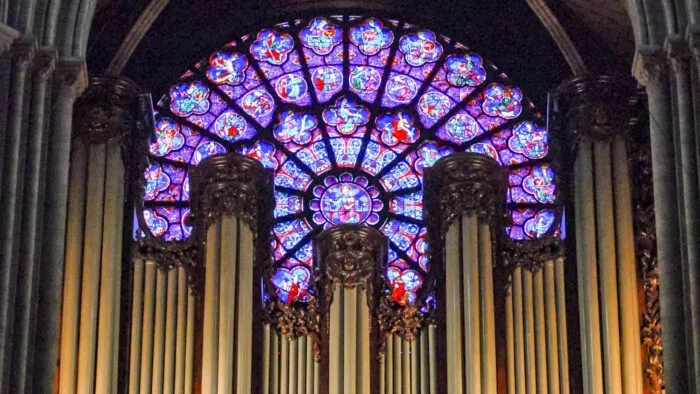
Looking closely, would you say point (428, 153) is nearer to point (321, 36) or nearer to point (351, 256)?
point (321, 36)

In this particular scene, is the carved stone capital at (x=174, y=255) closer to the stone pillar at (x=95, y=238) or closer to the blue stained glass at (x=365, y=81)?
the stone pillar at (x=95, y=238)

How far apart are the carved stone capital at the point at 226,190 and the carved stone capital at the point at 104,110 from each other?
768mm

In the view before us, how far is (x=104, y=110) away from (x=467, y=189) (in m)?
3.10

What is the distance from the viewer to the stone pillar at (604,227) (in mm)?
16266

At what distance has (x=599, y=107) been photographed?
17422 mm

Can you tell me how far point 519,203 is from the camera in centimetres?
1862

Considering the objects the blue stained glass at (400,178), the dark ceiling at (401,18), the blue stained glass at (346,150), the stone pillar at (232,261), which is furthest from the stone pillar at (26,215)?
the blue stained glass at (400,178)

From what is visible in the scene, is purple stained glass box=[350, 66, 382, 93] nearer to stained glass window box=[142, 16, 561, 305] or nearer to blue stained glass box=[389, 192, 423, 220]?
stained glass window box=[142, 16, 561, 305]

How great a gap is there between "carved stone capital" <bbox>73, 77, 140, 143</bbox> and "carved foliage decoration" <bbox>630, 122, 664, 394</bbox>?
4240 mm

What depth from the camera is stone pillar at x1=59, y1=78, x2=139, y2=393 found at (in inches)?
640

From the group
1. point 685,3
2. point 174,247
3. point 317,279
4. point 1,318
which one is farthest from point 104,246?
point 685,3

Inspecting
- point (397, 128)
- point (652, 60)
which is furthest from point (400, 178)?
point (652, 60)

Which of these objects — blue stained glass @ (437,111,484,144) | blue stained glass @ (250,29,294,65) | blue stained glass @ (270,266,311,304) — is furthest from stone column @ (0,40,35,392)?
blue stained glass @ (437,111,484,144)

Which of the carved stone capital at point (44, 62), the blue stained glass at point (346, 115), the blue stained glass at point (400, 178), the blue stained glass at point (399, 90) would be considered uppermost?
the blue stained glass at point (399, 90)
